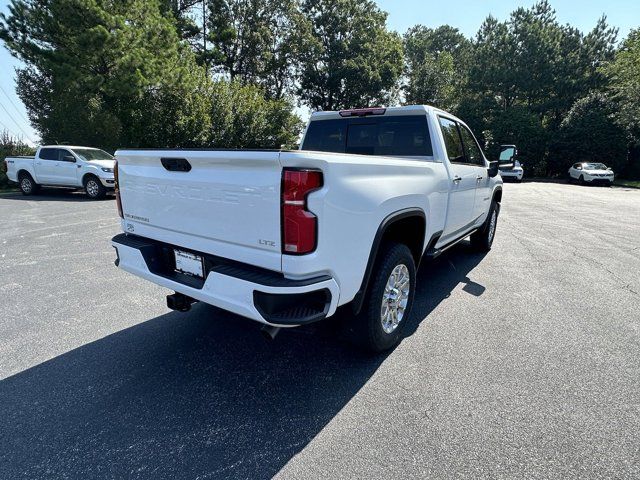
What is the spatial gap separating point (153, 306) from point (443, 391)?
116 inches

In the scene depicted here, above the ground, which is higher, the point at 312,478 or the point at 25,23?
the point at 25,23

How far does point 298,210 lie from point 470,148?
3.68 m

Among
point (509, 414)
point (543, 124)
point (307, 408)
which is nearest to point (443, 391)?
point (509, 414)

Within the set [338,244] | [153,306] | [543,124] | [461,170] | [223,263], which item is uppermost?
[543,124]

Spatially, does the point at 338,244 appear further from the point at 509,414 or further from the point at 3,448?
the point at 3,448

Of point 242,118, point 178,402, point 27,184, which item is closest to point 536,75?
point 242,118

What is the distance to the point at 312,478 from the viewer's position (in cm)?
189

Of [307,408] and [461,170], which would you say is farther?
[461,170]

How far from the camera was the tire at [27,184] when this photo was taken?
1384 centimetres

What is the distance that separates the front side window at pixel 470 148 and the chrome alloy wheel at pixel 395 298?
92.5 inches

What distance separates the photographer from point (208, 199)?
95.0 inches

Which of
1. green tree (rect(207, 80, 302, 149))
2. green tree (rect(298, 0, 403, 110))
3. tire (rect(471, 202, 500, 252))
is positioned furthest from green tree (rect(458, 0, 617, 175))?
tire (rect(471, 202, 500, 252))

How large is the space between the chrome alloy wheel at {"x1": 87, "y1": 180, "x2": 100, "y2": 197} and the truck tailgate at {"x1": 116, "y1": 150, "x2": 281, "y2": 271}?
11.4m

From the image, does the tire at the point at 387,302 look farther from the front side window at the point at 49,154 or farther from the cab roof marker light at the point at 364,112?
the front side window at the point at 49,154
